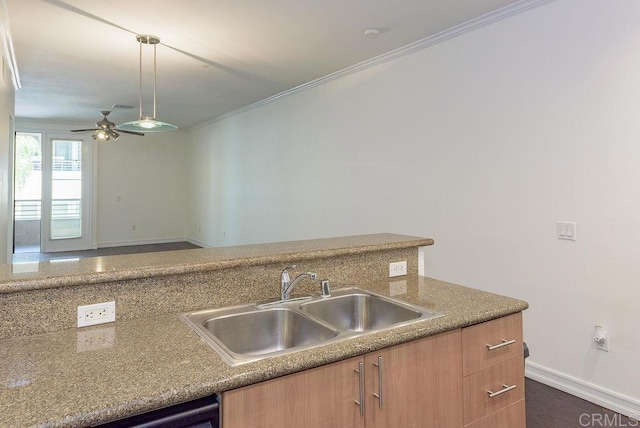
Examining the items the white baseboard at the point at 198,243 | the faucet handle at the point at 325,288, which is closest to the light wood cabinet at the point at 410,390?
the faucet handle at the point at 325,288

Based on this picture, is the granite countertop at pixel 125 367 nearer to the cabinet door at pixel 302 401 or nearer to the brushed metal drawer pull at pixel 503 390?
the cabinet door at pixel 302 401

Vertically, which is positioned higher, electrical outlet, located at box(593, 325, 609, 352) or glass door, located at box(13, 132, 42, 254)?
glass door, located at box(13, 132, 42, 254)

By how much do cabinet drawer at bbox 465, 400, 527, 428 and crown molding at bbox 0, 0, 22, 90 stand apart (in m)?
3.92

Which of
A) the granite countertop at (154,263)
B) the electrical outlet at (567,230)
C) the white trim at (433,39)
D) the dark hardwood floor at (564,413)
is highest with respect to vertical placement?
the white trim at (433,39)

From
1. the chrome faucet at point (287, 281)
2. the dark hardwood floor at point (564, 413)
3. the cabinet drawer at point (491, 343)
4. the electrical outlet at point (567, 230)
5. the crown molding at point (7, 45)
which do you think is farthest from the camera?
the crown molding at point (7, 45)

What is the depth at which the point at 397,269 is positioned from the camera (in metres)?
2.18

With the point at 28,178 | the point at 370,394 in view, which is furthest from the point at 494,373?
the point at 28,178

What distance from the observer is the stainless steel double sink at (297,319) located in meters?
1.50

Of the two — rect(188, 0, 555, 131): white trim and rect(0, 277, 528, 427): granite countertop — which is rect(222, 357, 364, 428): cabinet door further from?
rect(188, 0, 555, 131): white trim

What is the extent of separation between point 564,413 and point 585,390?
0.96 feet

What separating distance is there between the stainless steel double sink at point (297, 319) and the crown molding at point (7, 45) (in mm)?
2973

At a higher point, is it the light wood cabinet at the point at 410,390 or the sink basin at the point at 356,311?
the sink basin at the point at 356,311

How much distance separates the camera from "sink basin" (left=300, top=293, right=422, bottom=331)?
174 centimetres

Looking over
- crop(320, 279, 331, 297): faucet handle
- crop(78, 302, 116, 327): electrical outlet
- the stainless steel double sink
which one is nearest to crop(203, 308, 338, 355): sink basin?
the stainless steel double sink
